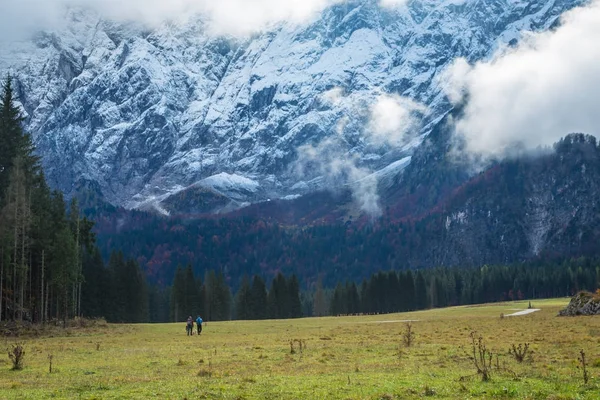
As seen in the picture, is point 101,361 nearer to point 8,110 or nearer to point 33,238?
point 33,238

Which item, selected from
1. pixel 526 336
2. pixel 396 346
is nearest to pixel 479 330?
pixel 526 336

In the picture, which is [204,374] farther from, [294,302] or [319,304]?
[319,304]

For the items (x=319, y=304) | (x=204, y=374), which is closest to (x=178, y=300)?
(x=319, y=304)

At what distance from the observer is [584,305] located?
256 ft

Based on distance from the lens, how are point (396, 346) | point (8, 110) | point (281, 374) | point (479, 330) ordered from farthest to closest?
point (8, 110) → point (479, 330) → point (396, 346) → point (281, 374)

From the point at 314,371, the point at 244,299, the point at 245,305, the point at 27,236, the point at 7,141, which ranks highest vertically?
the point at 7,141

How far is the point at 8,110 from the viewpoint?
9044 cm

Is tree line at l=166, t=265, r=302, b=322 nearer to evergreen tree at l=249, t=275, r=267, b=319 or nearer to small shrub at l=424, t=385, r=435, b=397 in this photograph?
evergreen tree at l=249, t=275, r=267, b=319

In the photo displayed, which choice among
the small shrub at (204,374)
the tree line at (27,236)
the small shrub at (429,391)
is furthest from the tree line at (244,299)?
the small shrub at (429,391)

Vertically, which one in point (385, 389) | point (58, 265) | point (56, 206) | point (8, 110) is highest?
point (8, 110)

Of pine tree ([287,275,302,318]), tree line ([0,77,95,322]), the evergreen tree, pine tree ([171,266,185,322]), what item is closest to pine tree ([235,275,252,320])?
the evergreen tree

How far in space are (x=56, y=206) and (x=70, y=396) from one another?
69.1 metres

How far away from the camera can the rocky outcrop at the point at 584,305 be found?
3036 inches

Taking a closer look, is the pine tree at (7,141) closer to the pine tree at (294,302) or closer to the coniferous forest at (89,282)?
the coniferous forest at (89,282)
